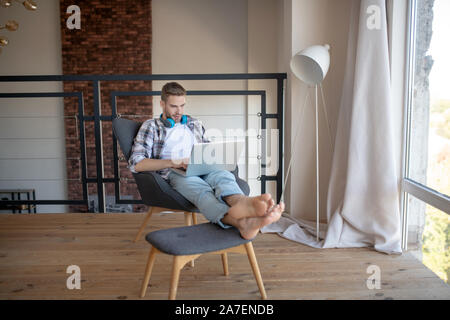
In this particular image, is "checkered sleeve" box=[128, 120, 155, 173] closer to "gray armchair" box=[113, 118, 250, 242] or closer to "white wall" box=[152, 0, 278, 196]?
"gray armchair" box=[113, 118, 250, 242]

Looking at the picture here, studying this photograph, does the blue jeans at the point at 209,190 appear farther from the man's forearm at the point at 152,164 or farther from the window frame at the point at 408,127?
the window frame at the point at 408,127

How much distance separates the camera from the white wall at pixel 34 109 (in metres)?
6.12

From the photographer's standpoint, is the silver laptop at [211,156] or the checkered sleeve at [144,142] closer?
the silver laptop at [211,156]

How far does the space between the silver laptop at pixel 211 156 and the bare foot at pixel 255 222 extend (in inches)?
17.9

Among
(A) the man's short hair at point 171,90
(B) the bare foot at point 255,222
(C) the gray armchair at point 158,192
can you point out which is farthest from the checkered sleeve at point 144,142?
(B) the bare foot at point 255,222

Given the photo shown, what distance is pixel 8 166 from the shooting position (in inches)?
251

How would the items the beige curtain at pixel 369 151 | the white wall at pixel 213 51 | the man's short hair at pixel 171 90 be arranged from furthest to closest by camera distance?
1. the white wall at pixel 213 51
2. the beige curtain at pixel 369 151
3. the man's short hair at pixel 171 90

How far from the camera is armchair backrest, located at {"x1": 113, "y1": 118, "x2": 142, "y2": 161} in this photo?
250 centimetres

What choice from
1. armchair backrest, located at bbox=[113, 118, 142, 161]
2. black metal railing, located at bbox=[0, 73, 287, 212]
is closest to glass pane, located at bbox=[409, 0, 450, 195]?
black metal railing, located at bbox=[0, 73, 287, 212]

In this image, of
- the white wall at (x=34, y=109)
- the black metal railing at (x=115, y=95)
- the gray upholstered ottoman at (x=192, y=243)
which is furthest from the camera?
the white wall at (x=34, y=109)

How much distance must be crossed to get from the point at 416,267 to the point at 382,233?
302mm

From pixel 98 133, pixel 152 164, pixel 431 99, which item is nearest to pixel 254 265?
pixel 152 164

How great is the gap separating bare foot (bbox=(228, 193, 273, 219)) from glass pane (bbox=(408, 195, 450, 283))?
1123mm
